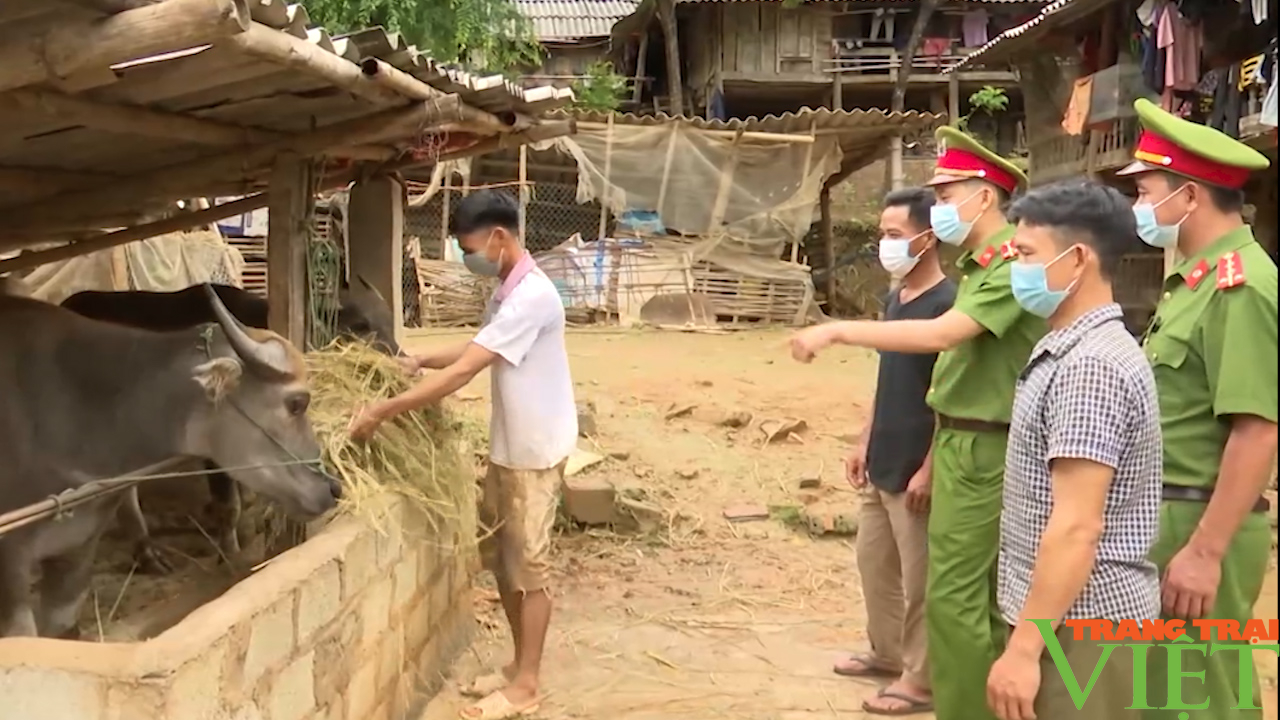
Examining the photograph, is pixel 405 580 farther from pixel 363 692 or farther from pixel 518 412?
pixel 518 412

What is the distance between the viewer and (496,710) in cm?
434

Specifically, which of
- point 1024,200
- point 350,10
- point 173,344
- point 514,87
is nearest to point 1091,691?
point 1024,200

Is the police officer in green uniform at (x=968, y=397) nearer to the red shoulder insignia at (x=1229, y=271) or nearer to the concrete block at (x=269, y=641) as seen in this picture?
the red shoulder insignia at (x=1229, y=271)

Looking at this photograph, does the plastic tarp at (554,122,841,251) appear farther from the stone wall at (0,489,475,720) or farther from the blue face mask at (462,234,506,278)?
the blue face mask at (462,234,506,278)

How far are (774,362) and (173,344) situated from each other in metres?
9.46

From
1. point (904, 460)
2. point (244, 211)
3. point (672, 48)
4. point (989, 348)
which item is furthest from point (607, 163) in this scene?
point (989, 348)

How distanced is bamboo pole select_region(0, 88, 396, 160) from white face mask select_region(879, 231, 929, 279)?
2445 millimetres

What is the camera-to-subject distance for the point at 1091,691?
2.47 m

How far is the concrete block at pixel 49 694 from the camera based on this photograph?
245cm

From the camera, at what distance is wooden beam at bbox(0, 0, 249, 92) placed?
2.66 metres

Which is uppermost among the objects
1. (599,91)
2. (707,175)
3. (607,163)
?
(599,91)

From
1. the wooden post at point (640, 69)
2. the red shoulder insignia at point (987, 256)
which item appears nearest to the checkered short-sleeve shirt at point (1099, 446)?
the red shoulder insignia at point (987, 256)

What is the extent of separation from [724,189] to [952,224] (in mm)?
12659

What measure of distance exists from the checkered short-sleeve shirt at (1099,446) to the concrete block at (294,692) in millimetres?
1937
